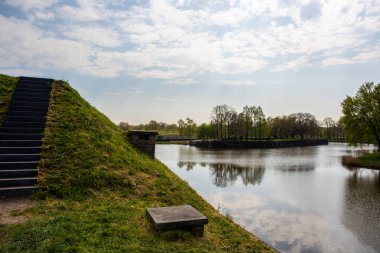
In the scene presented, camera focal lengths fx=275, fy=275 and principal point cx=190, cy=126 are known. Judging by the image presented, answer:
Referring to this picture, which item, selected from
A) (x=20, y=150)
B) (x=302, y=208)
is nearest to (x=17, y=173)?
(x=20, y=150)

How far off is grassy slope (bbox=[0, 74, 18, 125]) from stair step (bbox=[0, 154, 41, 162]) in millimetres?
3143

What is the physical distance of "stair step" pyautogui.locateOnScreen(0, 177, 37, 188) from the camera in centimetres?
804

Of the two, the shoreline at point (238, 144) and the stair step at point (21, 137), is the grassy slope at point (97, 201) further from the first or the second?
the shoreline at point (238, 144)

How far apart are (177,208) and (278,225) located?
6.10 m

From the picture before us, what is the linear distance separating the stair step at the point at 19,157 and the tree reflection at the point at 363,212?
11.7 m

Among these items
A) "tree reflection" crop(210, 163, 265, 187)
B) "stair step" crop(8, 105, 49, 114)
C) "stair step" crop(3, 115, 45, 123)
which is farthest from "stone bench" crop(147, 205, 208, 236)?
"tree reflection" crop(210, 163, 265, 187)

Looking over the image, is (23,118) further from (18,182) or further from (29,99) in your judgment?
(18,182)

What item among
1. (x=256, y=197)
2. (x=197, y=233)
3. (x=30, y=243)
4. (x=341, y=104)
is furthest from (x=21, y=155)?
(x=341, y=104)

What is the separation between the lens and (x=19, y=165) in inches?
352

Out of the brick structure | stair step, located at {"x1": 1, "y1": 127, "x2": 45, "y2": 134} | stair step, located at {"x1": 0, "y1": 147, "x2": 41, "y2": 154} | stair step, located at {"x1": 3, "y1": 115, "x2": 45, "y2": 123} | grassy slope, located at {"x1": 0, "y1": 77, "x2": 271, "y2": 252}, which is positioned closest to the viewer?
grassy slope, located at {"x1": 0, "y1": 77, "x2": 271, "y2": 252}

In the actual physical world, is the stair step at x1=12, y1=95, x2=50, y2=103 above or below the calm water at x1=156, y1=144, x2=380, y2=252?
above

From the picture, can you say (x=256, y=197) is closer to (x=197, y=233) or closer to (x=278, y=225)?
(x=278, y=225)

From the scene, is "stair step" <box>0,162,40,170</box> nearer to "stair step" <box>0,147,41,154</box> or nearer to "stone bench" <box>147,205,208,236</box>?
"stair step" <box>0,147,41,154</box>

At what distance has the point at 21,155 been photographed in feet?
30.5
